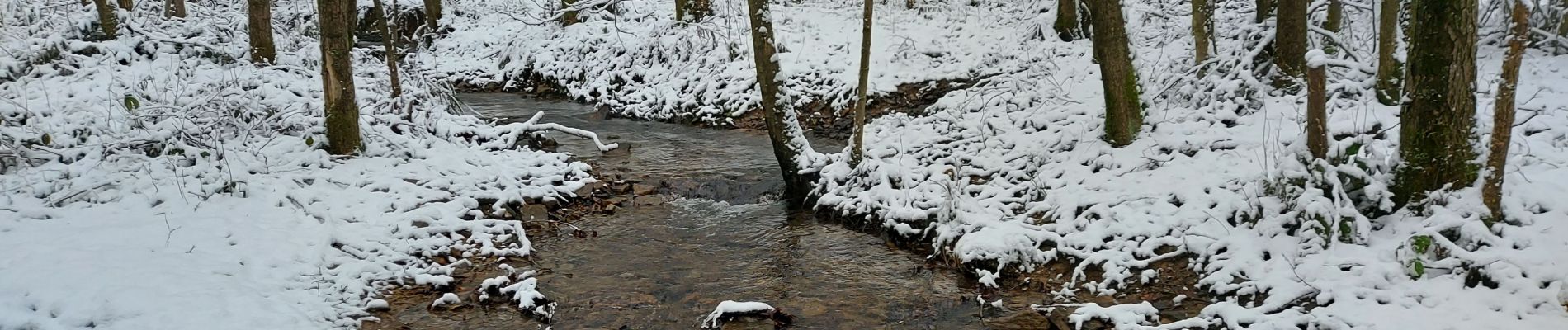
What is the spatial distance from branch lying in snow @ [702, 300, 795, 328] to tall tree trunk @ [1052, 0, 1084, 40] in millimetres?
9368

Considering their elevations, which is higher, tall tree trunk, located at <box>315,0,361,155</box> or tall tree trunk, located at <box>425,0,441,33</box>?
tall tree trunk, located at <box>425,0,441,33</box>

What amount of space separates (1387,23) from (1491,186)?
9.53 ft

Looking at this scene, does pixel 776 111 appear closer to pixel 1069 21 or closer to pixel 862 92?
pixel 862 92

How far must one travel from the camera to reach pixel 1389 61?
796 centimetres

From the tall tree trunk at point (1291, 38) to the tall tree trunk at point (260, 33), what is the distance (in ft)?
37.3

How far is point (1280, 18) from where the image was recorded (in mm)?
8391

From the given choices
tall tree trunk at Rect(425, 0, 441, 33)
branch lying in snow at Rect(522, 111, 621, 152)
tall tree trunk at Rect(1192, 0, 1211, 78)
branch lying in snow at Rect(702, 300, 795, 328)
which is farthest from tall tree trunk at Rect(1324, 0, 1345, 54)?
tall tree trunk at Rect(425, 0, 441, 33)

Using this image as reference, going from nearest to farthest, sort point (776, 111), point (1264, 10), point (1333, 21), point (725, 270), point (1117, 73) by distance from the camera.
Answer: point (725, 270), point (1117, 73), point (776, 111), point (1333, 21), point (1264, 10)

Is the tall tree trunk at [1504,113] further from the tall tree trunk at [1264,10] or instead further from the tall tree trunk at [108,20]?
the tall tree trunk at [108,20]

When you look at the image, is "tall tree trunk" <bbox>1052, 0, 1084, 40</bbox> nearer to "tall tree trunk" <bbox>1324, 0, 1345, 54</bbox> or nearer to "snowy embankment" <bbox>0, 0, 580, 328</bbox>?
"tall tree trunk" <bbox>1324, 0, 1345, 54</bbox>

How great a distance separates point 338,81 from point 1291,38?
9.20m

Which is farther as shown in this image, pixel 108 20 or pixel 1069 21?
pixel 1069 21

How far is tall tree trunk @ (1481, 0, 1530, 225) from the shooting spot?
16.8ft

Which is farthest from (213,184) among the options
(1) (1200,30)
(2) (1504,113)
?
(1) (1200,30)
